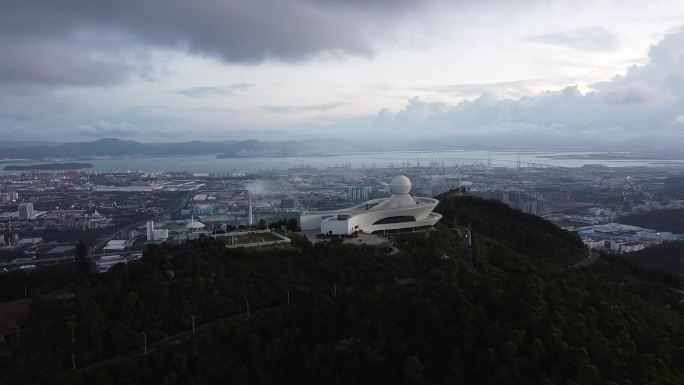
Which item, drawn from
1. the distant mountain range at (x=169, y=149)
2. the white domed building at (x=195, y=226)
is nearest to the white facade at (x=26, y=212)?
the white domed building at (x=195, y=226)

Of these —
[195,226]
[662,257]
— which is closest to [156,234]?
[195,226]

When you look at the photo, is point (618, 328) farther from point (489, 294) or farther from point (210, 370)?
point (210, 370)

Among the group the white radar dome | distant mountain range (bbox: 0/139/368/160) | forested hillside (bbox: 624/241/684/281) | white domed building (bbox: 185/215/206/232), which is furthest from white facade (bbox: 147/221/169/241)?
distant mountain range (bbox: 0/139/368/160)

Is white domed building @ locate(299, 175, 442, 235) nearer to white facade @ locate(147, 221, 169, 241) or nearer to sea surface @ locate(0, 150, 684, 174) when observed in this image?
white facade @ locate(147, 221, 169, 241)

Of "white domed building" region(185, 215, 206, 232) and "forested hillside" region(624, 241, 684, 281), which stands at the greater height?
"white domed building" region(185, 215, 206, 232)

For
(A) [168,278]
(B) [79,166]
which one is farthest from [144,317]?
(B) [79,166]

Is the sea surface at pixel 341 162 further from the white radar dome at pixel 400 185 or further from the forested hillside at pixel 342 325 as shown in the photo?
the forested hillside at pixel 342 325

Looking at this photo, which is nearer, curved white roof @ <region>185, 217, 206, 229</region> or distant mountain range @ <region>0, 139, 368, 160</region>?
curved white roof @ <region>185, 217, 206, 229</region>
